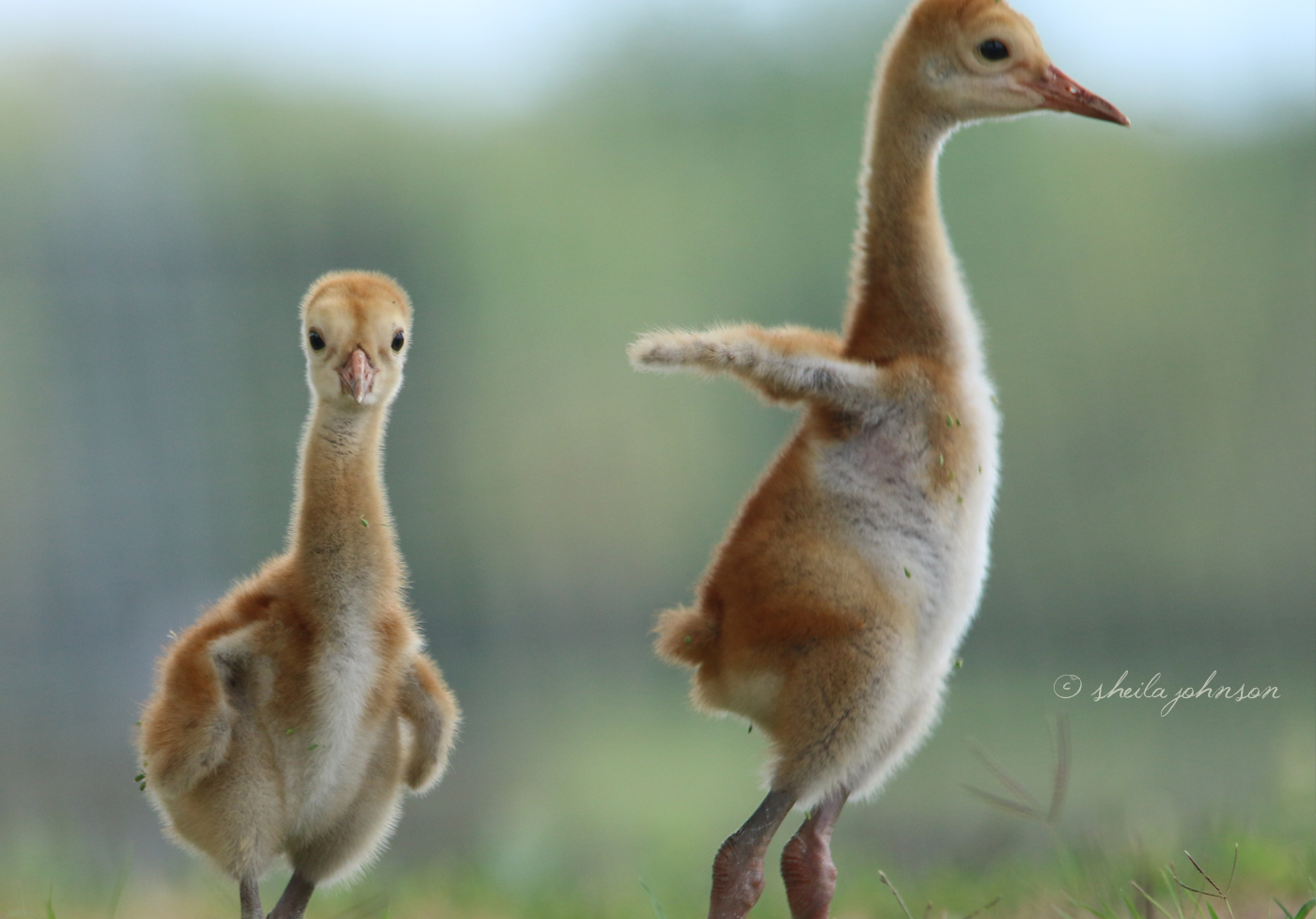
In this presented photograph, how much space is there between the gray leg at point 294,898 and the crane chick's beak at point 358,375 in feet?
1.61

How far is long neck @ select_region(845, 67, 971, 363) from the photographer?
1200mm

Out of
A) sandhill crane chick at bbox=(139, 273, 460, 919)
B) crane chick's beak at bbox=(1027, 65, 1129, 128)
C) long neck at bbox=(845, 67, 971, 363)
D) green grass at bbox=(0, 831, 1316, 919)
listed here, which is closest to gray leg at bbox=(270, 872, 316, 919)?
sandhill crane chick at bbox=(139, 273, 460, 919)

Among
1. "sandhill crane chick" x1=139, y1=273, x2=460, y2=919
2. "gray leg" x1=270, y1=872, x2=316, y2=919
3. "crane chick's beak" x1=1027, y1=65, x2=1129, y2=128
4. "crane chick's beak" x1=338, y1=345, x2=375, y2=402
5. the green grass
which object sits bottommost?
the green grass

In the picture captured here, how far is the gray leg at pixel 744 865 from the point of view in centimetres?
108

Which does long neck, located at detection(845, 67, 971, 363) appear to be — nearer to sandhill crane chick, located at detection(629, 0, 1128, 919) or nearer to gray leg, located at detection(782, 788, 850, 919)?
sandhill crane chick, located at detection(629, 0, 1128, 919)

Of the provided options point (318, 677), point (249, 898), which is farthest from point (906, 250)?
point (249, 898)

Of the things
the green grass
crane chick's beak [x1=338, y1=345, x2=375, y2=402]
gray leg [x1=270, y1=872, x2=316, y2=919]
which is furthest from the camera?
the green grass

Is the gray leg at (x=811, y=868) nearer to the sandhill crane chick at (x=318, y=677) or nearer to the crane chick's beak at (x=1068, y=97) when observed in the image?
the sandhill crane chick at (x=318, y=677)

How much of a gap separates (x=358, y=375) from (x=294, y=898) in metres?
0.54

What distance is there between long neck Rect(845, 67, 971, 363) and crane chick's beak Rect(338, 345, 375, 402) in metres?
0.49

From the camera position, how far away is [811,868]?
119 centimetres

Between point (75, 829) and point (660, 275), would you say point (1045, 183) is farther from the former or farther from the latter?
point (75, 829)

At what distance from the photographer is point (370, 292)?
1.08 meters

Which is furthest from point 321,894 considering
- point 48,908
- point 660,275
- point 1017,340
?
point 1017,340
